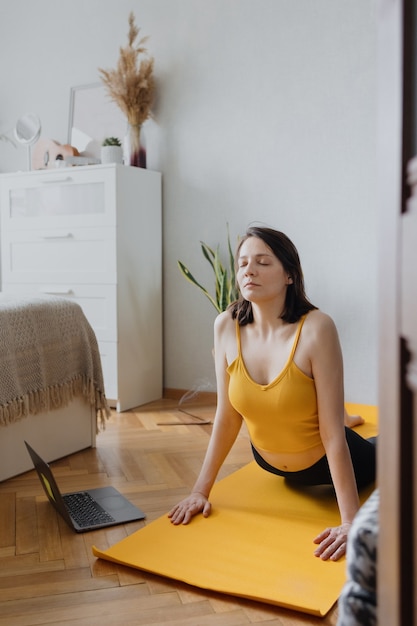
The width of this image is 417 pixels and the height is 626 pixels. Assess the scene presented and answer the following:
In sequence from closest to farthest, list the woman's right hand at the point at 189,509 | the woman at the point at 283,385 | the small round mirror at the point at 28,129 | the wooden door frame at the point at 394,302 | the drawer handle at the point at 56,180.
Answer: the wooden door frame at the point at 394,302 → the woman at the point at 283,385 → the woman's right hand at the point at 189,509 → the drawer handle at the point at 56,180 → the small round mirror at the point at 28,129

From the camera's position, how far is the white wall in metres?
3.32

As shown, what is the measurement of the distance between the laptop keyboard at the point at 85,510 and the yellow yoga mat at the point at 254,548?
18 centimetres

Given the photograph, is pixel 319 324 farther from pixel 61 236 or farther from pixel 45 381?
pixel 61 236

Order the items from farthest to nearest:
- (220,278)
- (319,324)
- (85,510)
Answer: (220,278), (85,510), (319,324)

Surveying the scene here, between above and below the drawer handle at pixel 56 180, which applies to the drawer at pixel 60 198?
below

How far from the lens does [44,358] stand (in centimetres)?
255

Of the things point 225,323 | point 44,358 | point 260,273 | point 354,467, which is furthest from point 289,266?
point 44,358

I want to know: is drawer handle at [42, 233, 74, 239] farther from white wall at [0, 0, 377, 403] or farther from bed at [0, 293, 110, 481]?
bed at [0, 293, 110, 481]

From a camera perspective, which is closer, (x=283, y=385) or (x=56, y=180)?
(x=283, y=385)

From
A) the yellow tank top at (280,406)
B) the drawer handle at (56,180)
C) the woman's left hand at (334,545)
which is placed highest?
the drawer handle at (56,180)

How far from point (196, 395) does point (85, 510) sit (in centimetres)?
176

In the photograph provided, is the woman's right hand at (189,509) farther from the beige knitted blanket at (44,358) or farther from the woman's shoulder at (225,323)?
the beige knitted blanket at (44,358)

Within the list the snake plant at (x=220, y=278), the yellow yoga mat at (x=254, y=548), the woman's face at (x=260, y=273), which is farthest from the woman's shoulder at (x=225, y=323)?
the snake plant at (x=220, y=278)

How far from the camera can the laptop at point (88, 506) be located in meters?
2.01
